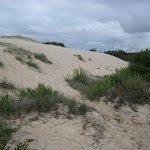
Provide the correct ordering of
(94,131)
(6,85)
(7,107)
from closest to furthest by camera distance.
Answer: (94,131), (7,107), (6,85)

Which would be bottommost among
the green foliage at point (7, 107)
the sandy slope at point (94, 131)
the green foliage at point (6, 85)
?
the sandy slope at point (94, 131)

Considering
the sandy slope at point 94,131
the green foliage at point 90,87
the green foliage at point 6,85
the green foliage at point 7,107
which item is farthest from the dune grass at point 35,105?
the green foliage at point 90,87

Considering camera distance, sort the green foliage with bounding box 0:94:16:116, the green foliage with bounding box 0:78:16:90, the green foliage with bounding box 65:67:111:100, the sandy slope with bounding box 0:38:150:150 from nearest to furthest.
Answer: the sandy slope with bounding box 0:38:150:150
the green foliage with bounding box 0:94:16:116
the green foliage with bounding box 0:78:16:90
the green foliage with bounding box 65:67:111:100

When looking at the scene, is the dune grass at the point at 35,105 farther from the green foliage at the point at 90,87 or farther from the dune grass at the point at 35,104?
the green foliage at the point at 90,87

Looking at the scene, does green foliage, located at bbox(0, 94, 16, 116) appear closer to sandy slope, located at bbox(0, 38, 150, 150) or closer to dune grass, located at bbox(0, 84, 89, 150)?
dune grass, located at bbox(0, 84, 89, 150)

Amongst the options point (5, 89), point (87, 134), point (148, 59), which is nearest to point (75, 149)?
point (87, 134)

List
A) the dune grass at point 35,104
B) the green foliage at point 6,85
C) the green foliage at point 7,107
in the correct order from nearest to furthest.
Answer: the green foliage at point 7,107
the dune grass at point 35,104
the green foliage at point 6,85

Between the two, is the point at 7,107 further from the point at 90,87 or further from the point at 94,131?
the point at 90,87

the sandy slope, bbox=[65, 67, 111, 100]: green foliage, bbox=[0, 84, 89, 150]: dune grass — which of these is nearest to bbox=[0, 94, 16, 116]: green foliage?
bbox=[0, 84, 89, 150]: dune grass

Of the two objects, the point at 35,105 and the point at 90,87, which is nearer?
the point at 35,105

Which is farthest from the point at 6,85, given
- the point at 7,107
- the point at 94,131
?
the point at 94,131

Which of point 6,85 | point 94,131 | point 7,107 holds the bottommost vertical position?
point 94,131

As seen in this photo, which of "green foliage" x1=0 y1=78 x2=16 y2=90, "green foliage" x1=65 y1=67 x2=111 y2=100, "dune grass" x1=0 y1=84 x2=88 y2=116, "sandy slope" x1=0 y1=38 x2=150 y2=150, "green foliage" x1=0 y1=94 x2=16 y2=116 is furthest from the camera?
"green foliage" x1=65 y1=67 x2=111 y2=100

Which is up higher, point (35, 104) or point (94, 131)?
point (35, 104)
